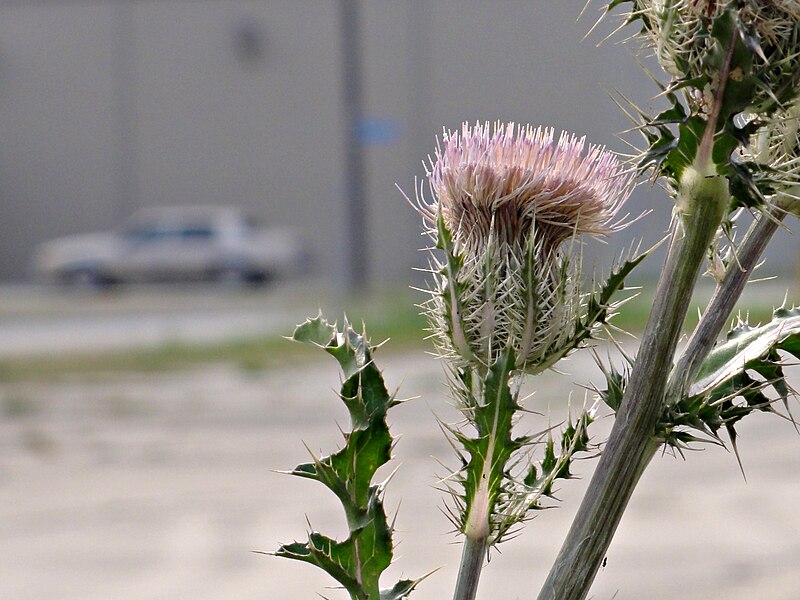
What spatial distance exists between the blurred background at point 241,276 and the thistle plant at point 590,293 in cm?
8

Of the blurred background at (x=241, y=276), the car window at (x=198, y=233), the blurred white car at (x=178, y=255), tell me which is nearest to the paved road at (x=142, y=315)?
the blurred background at (x=241, y=276)

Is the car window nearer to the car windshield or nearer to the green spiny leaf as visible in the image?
the car windshield

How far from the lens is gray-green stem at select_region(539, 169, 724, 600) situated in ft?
3.48

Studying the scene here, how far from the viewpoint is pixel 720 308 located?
1.14 meters

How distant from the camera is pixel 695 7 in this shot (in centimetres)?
98

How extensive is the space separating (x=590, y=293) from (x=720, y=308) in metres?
0.16

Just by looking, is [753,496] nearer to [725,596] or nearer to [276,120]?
[725,596]

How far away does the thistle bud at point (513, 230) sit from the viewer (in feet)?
4.08

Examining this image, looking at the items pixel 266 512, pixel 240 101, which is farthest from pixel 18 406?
pixel 240 101

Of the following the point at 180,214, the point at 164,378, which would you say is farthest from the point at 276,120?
the point at 164,378

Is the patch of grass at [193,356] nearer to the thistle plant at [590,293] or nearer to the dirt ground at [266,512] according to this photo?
the dirt ground at [266,512]

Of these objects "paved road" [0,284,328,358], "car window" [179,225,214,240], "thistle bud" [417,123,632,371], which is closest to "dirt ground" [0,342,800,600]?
"thistle bud" [417,123,632,371]

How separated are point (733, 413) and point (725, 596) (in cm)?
470

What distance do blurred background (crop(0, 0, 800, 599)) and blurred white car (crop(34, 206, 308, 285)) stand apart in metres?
0.06
